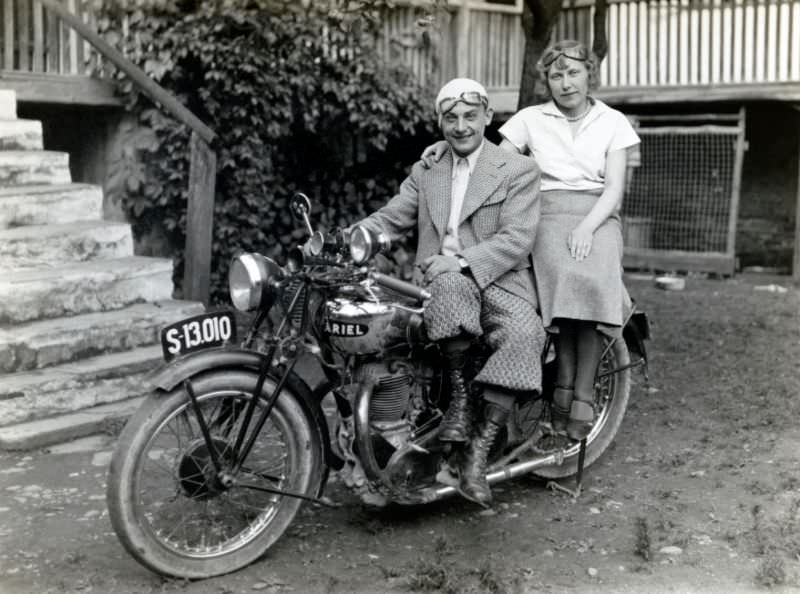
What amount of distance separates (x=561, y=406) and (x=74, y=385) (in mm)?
2633

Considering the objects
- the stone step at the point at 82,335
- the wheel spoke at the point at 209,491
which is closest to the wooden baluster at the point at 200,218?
the stone step at the point at 82,335

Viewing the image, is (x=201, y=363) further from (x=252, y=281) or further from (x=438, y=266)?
(x=438, y=266)

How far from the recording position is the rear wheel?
14.6 ft

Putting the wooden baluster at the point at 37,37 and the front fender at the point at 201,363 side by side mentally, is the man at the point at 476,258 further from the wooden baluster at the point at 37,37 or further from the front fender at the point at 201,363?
the wooden baluster at the point at 37,37

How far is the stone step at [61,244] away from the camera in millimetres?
5977

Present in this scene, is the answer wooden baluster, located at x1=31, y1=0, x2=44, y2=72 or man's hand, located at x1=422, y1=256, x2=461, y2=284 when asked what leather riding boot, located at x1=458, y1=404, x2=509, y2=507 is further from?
wooden baluster, located at x1=31, y1=0, x2=44, y2=72

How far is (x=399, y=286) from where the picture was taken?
12.0 ft

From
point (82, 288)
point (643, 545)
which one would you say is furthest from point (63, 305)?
point (643, 545)

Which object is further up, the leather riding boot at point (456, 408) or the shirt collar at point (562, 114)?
the shirt collar at point (562, 114)

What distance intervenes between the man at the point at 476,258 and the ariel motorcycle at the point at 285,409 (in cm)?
10

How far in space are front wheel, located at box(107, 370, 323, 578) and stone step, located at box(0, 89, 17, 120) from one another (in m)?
3.91

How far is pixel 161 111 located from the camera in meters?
8.27

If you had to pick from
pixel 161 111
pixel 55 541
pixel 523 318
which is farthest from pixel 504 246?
pixel 161 111

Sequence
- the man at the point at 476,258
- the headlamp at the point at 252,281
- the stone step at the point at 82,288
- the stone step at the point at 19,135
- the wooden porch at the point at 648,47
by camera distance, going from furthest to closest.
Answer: the wooden porch at the point at 648,47
the stone step at the point at 19,135
the stone step at the point at 82,288
the man at the point at 476,258
the headlamp at the point at 252,281
